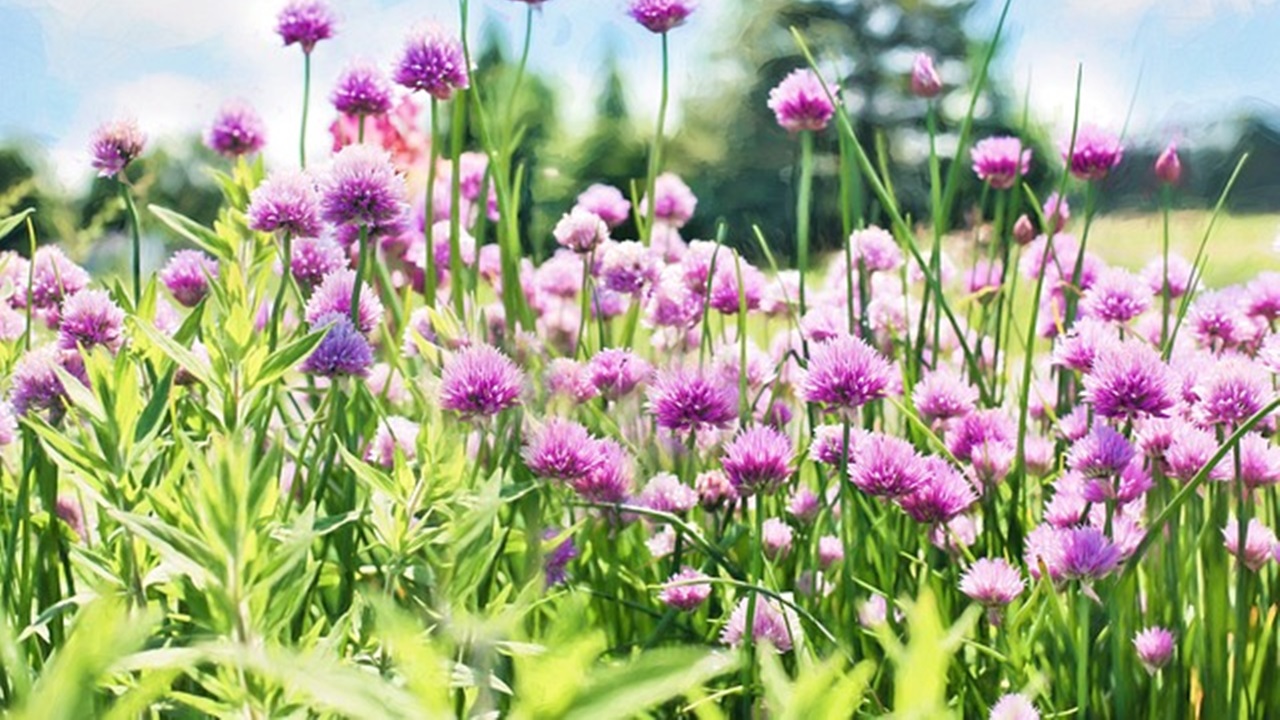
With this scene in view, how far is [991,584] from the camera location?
4.06 feet

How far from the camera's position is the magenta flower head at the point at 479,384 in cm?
124

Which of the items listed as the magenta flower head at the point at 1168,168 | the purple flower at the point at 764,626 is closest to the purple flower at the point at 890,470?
the purple flower at the point at 764,626

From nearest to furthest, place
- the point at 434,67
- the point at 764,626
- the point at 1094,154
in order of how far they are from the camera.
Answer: the point at 764,626 → the point at 434,67 → the point at 1094,154

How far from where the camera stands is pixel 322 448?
1.23m

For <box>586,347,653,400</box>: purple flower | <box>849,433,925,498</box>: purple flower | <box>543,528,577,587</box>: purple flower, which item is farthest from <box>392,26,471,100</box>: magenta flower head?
<box>849,433,925,498</box>: purple flower

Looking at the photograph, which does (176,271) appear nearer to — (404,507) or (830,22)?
(404,507)

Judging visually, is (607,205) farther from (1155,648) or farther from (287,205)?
(1155,648)

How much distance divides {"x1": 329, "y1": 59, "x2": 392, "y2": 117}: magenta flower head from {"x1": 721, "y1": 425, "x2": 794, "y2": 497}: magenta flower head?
0.91m

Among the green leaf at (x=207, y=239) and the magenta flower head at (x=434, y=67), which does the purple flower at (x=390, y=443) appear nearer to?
the green leaf at (x=207, y=239)

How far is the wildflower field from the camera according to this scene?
70 centimetres

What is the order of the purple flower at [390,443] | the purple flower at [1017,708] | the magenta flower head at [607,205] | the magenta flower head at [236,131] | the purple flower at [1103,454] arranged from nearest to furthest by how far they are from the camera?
the purple flower at [1017,708] < the purple flower at [1103,454] < the purple flower at [390,443] < the magenta flower head at [236,131] < the magenta flower head at [607,205]

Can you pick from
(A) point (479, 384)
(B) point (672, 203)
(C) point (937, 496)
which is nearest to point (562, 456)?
(A) point (479, 384)

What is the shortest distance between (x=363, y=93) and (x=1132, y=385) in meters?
1.14

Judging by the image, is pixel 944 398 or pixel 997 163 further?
pixel 997 163
